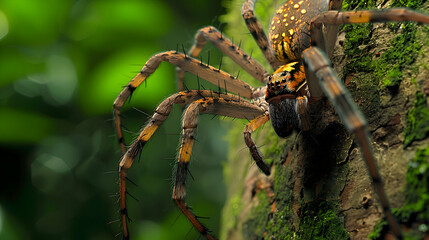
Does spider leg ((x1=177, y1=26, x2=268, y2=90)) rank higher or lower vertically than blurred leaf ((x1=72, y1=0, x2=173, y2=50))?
lower

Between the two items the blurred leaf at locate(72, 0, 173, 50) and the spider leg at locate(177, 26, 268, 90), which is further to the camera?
the blurred leaf at locate(72, 0, 173, 50)

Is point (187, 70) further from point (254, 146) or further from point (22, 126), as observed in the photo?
point (22, 126)

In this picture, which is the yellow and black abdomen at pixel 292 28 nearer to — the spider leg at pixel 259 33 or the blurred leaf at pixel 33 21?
the spider leg at pixel 259 33

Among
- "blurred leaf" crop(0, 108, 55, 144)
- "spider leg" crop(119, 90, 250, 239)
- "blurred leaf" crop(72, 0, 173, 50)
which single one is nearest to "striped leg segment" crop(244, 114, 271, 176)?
"spider leg" crop(119, 90, 250, 239)

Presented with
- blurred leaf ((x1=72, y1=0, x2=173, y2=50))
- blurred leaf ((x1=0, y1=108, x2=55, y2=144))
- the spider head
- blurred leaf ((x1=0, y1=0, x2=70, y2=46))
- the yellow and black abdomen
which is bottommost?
the spider head

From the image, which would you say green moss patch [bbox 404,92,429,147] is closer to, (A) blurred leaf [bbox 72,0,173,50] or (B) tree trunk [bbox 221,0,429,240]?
(B) tree trunk [bbox 221,0,429,240]

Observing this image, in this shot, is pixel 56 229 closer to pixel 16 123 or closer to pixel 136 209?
pixel 136 209

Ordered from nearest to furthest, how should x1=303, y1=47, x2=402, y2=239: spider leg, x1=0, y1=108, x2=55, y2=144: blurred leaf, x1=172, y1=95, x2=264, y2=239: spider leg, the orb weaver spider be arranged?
x1=303, y1=47, x2=402, y2=239: spider leg < the orb weaver spider < x1=172, y1=95, x2=264, y2=239: spider leg < x1=0, y1=108, x2=55, y2=144: blurred leaf

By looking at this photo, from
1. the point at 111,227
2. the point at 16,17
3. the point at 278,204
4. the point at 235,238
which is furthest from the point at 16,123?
the point at 278,204
